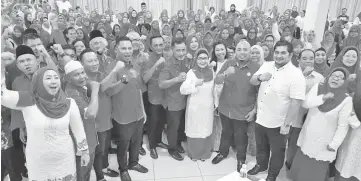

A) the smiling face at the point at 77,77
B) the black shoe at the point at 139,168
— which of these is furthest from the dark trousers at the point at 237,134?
the smiling face at the point at 77,77

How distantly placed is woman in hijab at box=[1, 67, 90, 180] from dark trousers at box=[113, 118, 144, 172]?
71cm

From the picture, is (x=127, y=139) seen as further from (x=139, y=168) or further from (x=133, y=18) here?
(x=133, y=18)

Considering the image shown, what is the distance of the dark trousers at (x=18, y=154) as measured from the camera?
8.75ft

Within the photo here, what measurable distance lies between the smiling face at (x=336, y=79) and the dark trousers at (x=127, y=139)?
187 centimetres

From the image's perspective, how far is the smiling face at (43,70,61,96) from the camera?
190 cm

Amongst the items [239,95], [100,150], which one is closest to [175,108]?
[239,95]

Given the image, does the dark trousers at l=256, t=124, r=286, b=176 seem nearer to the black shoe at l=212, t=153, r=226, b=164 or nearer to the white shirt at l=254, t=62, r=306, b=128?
the white shirt at l=254, t=62, r=306, b=128

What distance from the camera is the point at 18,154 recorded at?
108 inches

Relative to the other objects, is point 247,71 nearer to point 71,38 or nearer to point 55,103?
point 55,103

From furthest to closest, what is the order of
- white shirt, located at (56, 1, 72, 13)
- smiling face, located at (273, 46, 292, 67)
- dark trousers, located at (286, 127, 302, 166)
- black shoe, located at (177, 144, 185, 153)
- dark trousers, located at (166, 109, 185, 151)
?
white shirt, located at (56, 1, 72, 13)
black shoe, located at (177, 144, 185, 153)
dark trousers, located at (166, 109, 185, 151)
dark trousers, located at (286, 127, 302, 166)
smiling face, located at (273, 46, 292, 67)

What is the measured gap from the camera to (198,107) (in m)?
3.22

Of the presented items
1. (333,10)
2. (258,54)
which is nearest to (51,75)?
(258,54)

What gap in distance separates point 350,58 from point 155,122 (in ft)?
7.57

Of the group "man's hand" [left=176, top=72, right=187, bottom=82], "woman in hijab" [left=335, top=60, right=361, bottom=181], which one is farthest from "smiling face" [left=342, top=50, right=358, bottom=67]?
"man's hand" [left=176, top=72, right=187, bottom=82]
